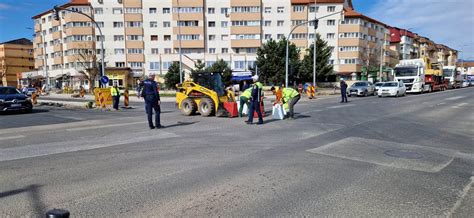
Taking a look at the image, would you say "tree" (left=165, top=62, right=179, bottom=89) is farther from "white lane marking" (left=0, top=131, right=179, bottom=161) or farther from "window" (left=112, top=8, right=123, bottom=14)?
"white lane marking" (left=0, top=131, right=179, bottom=161)

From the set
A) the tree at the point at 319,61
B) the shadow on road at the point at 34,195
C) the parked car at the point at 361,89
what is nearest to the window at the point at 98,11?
the tree at the point at 319,61

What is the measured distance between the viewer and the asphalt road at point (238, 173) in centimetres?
409

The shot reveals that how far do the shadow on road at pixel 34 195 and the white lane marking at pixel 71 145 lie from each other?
232 centimetres

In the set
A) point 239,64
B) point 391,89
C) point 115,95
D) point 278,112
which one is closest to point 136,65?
point 239,64

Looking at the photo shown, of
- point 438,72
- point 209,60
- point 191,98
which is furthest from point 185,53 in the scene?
point 191,98

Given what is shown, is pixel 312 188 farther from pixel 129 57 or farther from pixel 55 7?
pixel 129 57

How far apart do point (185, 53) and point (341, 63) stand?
3067 cm

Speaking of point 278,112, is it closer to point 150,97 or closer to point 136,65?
point 150,97

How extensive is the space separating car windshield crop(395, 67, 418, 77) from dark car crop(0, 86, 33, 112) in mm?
33227

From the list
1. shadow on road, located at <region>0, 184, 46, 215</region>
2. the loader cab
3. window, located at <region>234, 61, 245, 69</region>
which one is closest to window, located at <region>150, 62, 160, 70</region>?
window, located at <region>234, 61, 245, 69</region>

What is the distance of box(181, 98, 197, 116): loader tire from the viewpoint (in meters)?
14.5

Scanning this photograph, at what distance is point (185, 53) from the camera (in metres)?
64.4

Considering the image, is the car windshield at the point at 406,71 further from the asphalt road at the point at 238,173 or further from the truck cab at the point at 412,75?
the asphalt road at the point at 238,173

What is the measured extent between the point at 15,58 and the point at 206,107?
104839 mm
